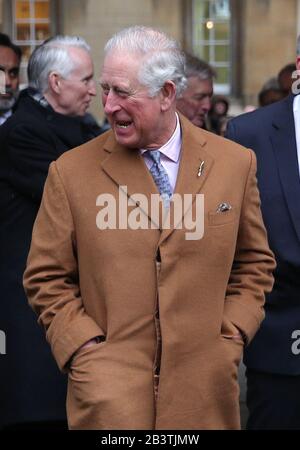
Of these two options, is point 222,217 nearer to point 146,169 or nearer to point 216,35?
point 146,169

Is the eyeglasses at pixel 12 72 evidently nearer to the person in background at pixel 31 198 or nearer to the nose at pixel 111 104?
the person in background at pixel 31 198

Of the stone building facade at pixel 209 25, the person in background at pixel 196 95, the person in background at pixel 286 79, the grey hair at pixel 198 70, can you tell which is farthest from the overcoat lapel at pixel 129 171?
the stone building facade at pixel 209 25

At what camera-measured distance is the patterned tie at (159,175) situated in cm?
387

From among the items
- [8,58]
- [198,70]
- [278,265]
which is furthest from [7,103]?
[278,265]

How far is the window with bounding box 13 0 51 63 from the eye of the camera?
60.4 feet

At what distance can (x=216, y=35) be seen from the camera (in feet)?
62.0

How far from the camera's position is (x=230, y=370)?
3838mm

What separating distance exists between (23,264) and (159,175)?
1.41 meters

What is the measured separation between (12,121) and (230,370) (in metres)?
1.82

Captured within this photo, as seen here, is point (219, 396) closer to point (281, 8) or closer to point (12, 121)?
point (12, 121)

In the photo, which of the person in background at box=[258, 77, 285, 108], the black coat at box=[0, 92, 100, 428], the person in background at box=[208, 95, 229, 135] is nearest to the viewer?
the black coat at box=[0, 92, 100, 428]

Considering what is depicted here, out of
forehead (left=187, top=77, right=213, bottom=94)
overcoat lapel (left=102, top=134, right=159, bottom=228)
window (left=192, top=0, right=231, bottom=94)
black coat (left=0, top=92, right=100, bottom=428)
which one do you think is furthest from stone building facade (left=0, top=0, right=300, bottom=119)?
overcoat lapel (left=102, top=134, right=159, bottom=228)

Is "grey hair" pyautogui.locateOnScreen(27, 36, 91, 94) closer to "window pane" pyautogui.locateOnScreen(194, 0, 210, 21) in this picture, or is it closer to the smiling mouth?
the smiling mouth

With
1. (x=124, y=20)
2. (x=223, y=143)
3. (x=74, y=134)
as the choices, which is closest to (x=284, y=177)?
(x=223, y=143)
